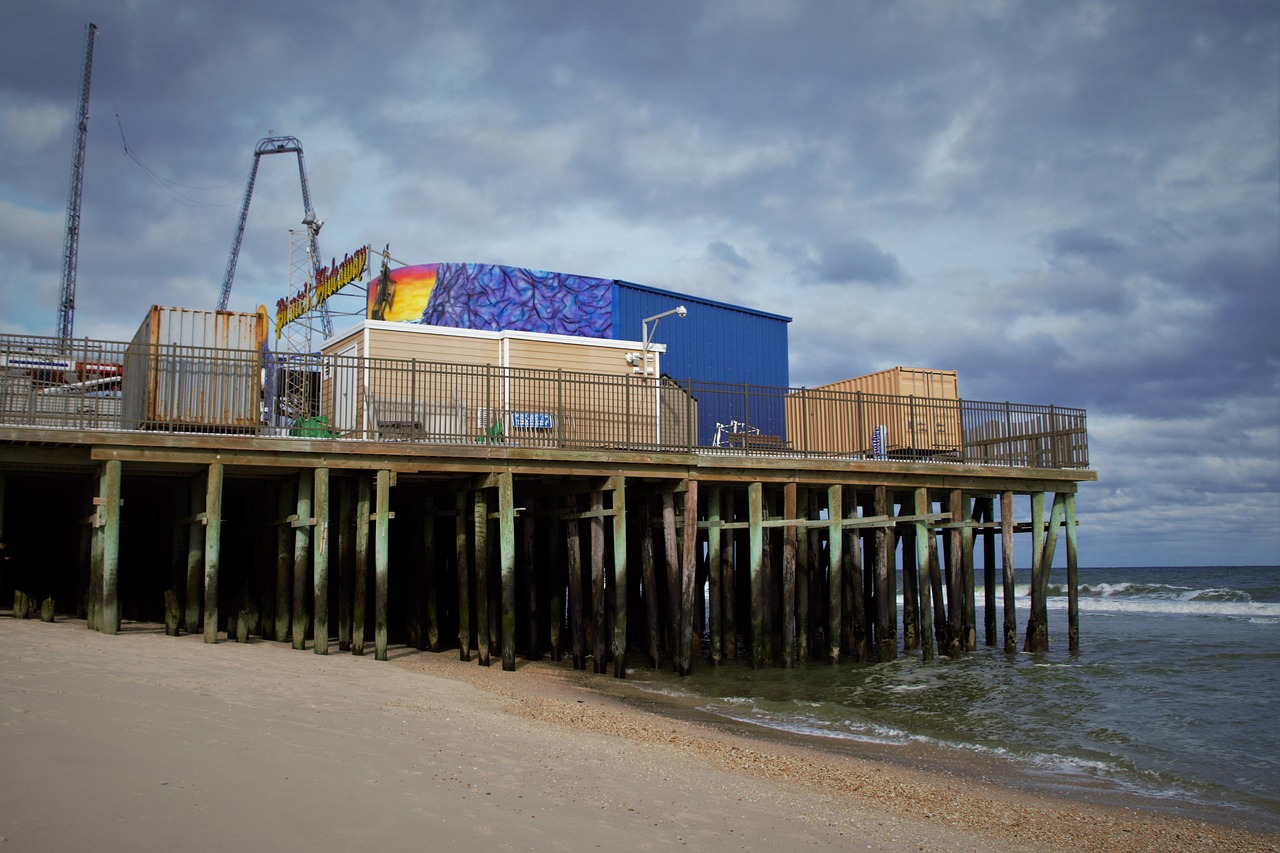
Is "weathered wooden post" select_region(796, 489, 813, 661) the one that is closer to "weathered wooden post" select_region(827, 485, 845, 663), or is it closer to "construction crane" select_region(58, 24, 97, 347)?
"weathered wooden post" select_region(827, 485, 845, 663)

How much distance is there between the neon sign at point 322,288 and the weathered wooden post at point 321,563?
1532cm

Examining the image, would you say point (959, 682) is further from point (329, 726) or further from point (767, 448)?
point (329, 726)

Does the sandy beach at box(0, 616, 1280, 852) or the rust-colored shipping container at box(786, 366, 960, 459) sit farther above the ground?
the rust-colored shipping container at box(786, 366, 960, 459)

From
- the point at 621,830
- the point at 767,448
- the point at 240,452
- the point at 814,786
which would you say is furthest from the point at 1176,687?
the point at 240,452

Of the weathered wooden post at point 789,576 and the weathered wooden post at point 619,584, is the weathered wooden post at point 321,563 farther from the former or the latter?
the weathered wooden post at point 789,576

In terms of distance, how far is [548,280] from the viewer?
27.8m

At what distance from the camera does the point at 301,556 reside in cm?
1625

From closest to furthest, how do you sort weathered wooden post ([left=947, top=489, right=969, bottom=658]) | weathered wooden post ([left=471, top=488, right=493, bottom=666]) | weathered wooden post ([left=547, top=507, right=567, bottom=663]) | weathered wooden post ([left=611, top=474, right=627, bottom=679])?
weathered wooden post ([left=471, top=488, right=493, bottom=666]) < weathered wooden post ([left=611, top=474, right=627, bottom=679]) < weathered wooden post ([left=547, top=507, right=567, bottom=663]) < weathered wooden post ([left=947, top=489, right=969, bottom=658])

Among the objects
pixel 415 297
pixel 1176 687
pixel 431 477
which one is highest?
pixel 415 297

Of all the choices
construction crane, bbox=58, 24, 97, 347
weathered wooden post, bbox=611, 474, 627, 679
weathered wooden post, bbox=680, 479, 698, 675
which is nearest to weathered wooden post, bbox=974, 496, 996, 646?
weathered wooden post, bbox=680, 479, 698, 675

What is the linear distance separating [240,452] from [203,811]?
989 centimetres

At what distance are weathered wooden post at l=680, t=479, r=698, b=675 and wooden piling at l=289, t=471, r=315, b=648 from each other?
644 cm

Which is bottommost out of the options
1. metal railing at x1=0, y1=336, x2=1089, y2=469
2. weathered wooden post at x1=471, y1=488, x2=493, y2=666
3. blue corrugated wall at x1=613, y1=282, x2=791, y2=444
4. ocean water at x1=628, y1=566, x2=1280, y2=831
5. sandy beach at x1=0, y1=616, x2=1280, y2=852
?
ocean water at x1=628, y1=566, x2=1280, y2=831

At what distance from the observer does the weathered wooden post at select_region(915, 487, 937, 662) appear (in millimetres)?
20734
